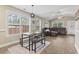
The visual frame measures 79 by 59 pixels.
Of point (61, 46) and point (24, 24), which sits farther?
point (24, 24)

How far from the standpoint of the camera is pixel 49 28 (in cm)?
271

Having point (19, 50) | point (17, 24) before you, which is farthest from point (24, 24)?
point (19, 50)

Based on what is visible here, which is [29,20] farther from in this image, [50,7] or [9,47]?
[9,47]

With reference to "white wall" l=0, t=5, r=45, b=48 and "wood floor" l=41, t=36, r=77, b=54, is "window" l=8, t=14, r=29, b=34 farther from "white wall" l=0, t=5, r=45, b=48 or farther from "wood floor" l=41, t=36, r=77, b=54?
"wood floor" l=41, t=36, r=77, b=54

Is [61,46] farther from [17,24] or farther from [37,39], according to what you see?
[17,24]

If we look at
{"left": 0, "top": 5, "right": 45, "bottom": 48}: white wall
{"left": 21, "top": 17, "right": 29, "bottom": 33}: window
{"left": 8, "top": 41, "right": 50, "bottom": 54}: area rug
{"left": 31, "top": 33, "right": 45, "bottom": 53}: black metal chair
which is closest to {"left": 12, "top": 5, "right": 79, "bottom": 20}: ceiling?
{"left": 0, "top": 5, "right": 45, "bottom": 48}: white wall

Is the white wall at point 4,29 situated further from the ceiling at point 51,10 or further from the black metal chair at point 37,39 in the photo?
the black metal chair at point 37,39

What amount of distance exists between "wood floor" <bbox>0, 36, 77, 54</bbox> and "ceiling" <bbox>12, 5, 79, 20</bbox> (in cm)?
53

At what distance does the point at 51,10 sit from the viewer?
2.63 meters

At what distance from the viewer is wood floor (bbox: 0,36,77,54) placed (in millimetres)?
2535

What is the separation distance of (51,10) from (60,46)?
857 millimetres

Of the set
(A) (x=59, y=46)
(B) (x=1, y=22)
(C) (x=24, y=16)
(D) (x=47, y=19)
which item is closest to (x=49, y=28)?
(D) (x=47, y=19)

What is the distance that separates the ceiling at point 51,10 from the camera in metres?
2.52
